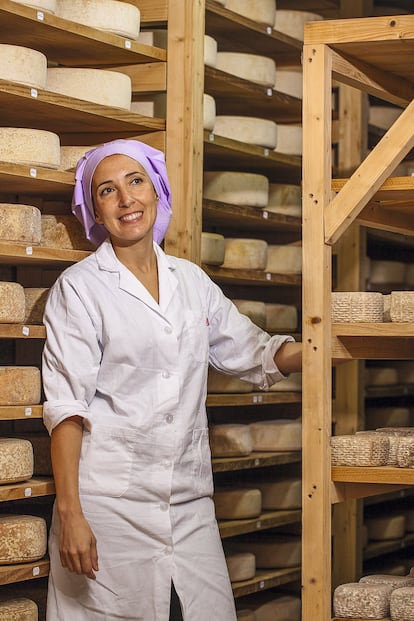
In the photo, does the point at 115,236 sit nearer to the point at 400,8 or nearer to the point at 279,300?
the point at 279,300

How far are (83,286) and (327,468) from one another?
0.91 metres

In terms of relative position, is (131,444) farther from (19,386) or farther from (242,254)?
(242,254)

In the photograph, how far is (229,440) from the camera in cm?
452

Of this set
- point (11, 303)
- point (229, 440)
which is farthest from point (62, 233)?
point (229, 440)

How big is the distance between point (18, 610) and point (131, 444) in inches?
28.4

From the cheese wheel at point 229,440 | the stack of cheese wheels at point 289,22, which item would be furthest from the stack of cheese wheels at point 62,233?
the stack of cheese wheels at point 289,22

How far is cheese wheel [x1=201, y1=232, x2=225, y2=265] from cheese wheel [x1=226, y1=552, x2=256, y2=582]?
1202mm

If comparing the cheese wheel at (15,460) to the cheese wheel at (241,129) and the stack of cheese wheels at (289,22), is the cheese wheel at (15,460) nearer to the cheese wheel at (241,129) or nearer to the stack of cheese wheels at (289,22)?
the cheese wheel at (241,129)

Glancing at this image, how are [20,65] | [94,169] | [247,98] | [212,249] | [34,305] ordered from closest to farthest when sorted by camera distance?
1. [94,169]
2. [20,65]
3. [34,305]
4. [212,249]
5. [247,98]

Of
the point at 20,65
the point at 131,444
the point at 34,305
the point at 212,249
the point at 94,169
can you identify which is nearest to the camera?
the point at 131,444

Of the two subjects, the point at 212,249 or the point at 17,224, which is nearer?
the point at 17,224

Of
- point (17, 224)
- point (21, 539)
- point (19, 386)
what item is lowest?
point (21, 539)

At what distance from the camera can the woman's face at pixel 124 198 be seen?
331 centimetres

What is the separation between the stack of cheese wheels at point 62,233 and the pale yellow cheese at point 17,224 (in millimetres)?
173
